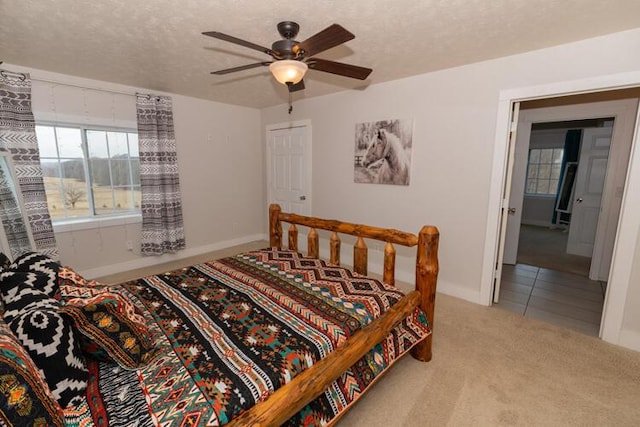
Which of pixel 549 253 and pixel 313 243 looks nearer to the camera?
pixel 313 243

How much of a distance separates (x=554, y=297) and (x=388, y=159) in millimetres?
2354

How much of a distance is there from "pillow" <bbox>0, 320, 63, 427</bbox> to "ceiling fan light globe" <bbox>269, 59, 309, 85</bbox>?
173 cm

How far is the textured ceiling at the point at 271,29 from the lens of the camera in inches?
72.9

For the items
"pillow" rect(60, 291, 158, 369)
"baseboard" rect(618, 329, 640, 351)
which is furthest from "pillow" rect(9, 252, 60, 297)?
"baseboard" rect(618, 329, 640, 351)

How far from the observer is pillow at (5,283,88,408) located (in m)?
1.01

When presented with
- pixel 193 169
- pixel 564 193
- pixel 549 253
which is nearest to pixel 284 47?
pixel 193 169

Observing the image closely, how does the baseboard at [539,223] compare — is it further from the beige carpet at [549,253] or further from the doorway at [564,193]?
the beige carpet at [549,253]

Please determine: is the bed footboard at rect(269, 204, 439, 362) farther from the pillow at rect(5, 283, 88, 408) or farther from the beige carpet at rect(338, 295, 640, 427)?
the pillow at rect(5, 283, 88, 408)

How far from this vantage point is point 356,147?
3.83 meters

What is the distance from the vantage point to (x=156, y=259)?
13.5 ft

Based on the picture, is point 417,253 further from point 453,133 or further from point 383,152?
point 383,152

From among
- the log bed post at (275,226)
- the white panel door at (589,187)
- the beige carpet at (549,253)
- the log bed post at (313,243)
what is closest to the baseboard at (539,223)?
the beige carpet at (549,253)

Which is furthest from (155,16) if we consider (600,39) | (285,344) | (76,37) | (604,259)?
(604,259)

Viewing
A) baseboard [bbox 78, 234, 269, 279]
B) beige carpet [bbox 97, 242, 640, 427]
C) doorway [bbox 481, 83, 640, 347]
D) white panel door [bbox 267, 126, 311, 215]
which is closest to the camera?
beige carpet [bbox 97, 242, 640, 427]
